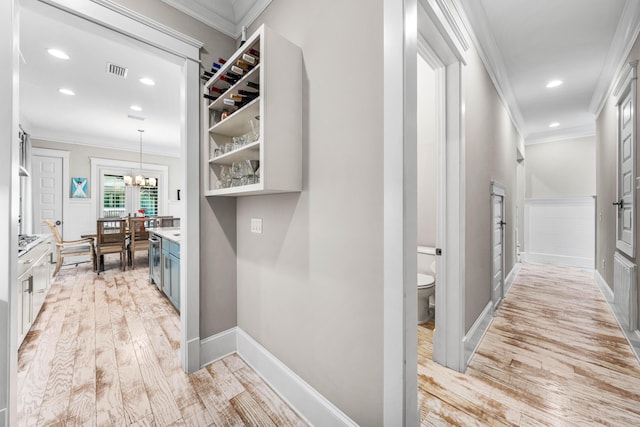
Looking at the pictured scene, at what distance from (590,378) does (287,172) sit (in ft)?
8.10

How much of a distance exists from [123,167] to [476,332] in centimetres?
745

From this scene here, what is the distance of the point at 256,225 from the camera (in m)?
1.84

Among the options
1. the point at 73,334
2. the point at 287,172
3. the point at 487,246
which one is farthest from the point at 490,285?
the point at 73,334

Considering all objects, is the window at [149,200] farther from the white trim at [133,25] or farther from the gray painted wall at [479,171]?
the gray painted wall at [479,171]

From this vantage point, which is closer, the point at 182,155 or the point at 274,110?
the point at 274,110

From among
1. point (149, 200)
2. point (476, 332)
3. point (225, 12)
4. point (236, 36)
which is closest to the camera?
point (225, 12)

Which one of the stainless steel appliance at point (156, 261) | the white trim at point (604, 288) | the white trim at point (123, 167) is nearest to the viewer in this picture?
the white trim at point (604, 288)

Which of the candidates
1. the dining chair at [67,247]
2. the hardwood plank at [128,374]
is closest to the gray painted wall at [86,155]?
the dining chair at [67,247]

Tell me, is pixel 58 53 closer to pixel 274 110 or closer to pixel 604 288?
pixel 274 110

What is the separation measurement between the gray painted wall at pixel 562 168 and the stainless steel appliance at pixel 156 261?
270 inches

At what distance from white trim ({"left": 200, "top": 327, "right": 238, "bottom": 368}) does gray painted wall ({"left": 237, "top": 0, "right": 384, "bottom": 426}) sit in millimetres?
508

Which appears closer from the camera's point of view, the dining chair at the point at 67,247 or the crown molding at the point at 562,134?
the dining chair at the point at 67,247

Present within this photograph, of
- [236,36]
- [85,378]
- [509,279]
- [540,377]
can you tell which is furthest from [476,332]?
[236,36]

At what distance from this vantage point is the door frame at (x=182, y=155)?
3.69 ft
